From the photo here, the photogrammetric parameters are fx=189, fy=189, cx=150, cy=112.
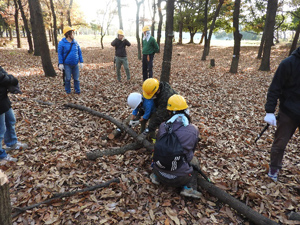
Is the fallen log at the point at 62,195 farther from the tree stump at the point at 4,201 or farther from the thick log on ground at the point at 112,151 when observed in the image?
the tree stump at the point at 4,201

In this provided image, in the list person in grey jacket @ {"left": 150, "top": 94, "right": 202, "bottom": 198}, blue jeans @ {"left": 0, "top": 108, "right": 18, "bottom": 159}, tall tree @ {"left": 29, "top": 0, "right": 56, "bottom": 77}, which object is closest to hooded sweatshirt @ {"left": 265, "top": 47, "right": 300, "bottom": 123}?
person in grey jacket @ {"left": 150, "top": 94, "right": 202, "bottom": 198}

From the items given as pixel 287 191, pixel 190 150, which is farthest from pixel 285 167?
pixel 190 150

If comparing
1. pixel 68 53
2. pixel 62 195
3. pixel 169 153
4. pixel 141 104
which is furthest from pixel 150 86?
pixel 68 53

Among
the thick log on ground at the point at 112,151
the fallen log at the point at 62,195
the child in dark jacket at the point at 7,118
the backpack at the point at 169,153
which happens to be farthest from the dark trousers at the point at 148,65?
the fallen log at the point at 62,195

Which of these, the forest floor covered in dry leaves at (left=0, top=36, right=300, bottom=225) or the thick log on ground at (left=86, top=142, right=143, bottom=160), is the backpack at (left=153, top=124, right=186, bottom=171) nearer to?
the forest floor covered in dry leaves at (left=0, top=36, right=300, bottom=225)

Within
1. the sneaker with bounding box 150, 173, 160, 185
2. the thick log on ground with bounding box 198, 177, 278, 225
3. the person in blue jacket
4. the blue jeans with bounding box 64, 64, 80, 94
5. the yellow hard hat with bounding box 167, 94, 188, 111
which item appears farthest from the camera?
the blue jeans with bounding box 64, 64, 80, 94

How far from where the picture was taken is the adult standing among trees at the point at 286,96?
9.06 feet

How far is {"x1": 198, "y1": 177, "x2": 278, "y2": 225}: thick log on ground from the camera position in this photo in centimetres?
247

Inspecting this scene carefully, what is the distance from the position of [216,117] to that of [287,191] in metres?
2.92

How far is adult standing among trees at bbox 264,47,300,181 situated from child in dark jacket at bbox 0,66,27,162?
434cm

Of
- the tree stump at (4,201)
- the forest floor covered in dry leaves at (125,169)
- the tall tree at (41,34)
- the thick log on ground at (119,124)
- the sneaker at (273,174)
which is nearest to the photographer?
the tree stump at (4,201)

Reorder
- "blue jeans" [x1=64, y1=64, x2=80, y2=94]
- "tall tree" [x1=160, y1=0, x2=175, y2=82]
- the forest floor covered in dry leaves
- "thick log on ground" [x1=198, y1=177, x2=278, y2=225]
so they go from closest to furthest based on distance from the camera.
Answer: "thick log on ground" [x1=198, y1=177, x2=278, y2=225] → the forest floor covered in dry leaves → "tall tree" [x1=160, y1=0, x2=175, y2=82] → "blue jeans" [x1=64, y1=64, x2=80, y2=94]

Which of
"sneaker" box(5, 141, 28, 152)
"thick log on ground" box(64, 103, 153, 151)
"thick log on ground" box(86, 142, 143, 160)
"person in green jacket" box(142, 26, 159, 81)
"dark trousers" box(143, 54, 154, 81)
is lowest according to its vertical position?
"thick log on ground" box(86, 142, 143, 160)

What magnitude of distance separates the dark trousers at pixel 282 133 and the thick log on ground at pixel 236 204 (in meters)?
1.12
